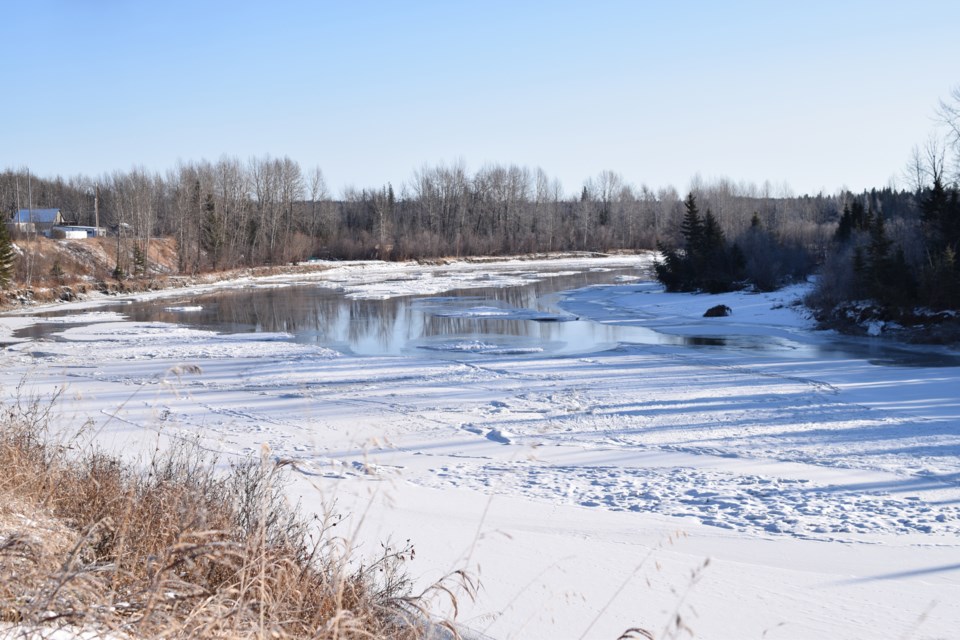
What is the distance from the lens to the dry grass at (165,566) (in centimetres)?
254

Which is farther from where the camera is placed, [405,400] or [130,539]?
[405,400]

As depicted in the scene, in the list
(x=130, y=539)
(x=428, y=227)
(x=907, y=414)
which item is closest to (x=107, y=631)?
(x=130, y=539)

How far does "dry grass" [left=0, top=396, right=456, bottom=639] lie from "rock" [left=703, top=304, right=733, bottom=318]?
26.4 m

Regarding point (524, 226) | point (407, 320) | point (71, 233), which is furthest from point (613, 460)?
point (524, 226)

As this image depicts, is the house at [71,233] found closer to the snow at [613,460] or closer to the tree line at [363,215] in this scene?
the tree line at [363,215]

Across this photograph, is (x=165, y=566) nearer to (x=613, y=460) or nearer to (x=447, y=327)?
(x=613, y=460)

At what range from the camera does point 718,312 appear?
1201 inches

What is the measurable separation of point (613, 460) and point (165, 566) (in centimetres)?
802

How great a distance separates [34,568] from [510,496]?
18.0 feet

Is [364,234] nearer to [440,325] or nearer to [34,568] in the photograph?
[440,325]

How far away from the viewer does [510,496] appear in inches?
322

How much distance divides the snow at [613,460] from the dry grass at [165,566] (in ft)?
1.50

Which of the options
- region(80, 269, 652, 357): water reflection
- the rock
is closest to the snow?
region(80, 269, 652, 357): water reflection

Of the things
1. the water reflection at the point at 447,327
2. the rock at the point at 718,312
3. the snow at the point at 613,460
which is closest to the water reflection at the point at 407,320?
the water reflection at the point at 447,327
